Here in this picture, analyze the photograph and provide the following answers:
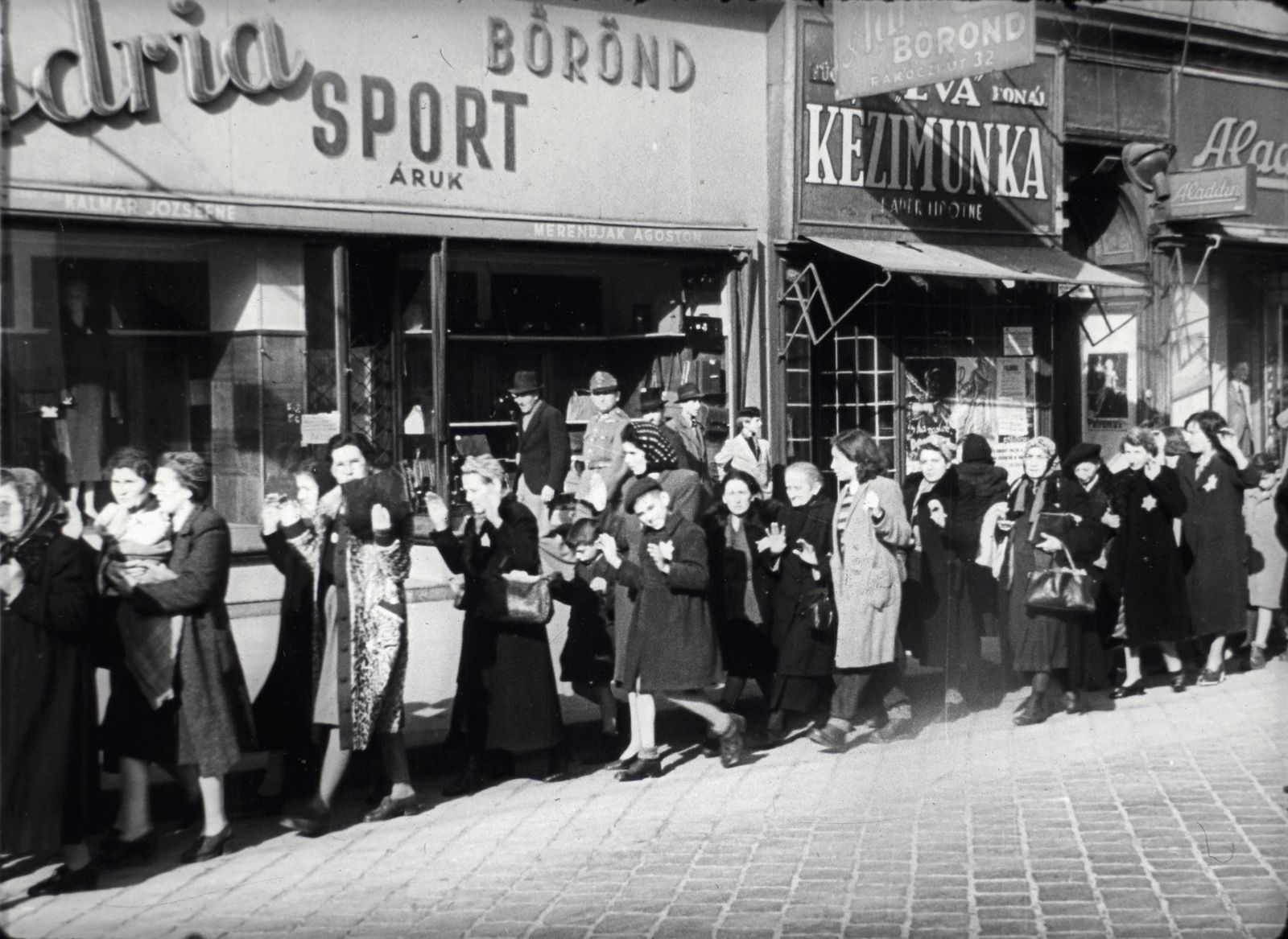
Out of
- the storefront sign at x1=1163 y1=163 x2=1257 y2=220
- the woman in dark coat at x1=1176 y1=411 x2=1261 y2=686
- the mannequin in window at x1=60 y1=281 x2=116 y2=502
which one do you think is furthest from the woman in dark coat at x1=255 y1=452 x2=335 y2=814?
the storefront sign at x1=1163 y1=163 x2=1257 y2=220

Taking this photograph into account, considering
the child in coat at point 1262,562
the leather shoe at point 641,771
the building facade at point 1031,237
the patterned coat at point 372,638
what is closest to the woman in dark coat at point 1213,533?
the child in coat at point 1262,562

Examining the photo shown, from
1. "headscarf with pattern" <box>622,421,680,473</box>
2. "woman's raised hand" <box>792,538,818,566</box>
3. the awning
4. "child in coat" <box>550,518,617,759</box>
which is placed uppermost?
the awning

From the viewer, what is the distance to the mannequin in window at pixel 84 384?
11.5 metres

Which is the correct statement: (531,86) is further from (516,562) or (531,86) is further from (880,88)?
(516,562)

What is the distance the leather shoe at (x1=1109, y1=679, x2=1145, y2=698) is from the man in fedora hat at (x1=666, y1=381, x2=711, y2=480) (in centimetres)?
333

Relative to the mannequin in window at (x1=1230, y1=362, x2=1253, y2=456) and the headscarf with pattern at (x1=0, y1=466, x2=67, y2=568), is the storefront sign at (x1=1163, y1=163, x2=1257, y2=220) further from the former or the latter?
the headscarf with pattern at (x1=0, y1=466, x2=67, y2=568)

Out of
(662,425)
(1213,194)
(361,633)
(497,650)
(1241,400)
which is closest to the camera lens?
(361,633)

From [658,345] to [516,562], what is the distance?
675 centimetres

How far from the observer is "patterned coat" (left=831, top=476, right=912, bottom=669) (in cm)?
884

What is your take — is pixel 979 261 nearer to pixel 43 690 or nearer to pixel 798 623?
pixel 798 623

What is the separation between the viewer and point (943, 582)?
991 centimetres

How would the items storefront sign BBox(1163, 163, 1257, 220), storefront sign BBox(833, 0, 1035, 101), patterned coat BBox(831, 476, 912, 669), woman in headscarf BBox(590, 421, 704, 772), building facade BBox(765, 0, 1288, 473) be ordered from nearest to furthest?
woman in headscarf BBox(590, 421, 704, 772) → patterned coat BBox(831, 476, 912, 669) → storefront sign BBox(833, 0, 1035, 101) → building facade BBox(765, 0, 1288, 473) → storefront sign BBox(1163, 163, 1257, 220)

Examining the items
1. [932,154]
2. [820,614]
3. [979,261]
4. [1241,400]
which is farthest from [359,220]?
[1241,400]

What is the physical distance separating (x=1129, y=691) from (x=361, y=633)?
18.1 ft
